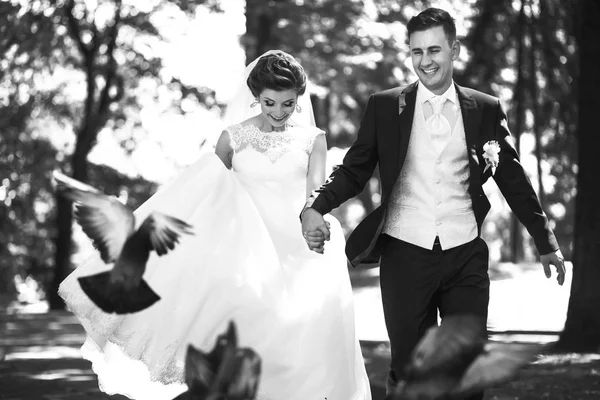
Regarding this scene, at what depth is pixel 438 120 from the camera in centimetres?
541

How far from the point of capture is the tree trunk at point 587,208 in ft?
32.7

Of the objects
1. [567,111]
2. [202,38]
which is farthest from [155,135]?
[567,111]

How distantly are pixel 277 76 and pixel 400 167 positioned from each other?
5.30ft

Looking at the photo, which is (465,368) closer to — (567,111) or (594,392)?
(594,392)

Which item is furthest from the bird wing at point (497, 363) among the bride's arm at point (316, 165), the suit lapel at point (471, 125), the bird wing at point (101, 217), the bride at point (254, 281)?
the bride's arm at point (316, 165)

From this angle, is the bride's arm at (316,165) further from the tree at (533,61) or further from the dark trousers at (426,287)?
the tree at (533,61)

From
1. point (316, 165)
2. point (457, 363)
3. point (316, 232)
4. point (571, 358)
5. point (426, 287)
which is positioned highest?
point (316, 165)

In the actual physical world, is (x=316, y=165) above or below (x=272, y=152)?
below

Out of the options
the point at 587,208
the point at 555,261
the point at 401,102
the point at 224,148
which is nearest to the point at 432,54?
the point at 401,102

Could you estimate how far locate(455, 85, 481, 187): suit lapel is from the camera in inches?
210

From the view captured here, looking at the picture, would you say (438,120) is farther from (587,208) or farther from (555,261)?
(587,208)

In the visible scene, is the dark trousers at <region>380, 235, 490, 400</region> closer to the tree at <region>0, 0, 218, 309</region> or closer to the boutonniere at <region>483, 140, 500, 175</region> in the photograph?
the boutonniere at <region>483, 140, 500, 175</region>

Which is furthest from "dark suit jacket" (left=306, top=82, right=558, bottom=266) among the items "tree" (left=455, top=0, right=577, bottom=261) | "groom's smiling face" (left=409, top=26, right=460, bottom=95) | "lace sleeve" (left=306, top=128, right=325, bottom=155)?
"tree" (left=455, top=0, right=577, bottom=261)

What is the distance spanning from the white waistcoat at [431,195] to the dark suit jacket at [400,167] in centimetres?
6
